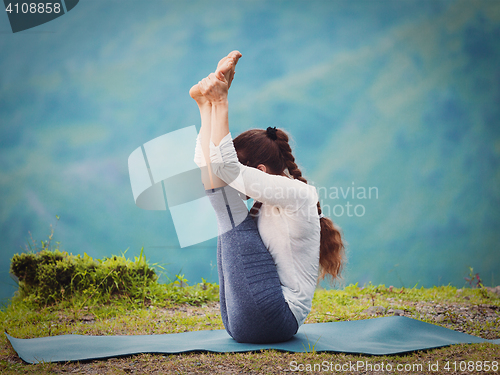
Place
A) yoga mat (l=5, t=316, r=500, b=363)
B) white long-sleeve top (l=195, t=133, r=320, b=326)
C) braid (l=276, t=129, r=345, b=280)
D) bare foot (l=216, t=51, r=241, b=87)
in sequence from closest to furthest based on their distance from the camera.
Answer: white long-sleeve top (l=195, t=133, r=320, b=326)
bare foot (l=216, t=51, r=241, b=87)
yoga mat (l=5, t=316, r=500, b=363)
braid (l=276, t=129, r=345, b=280)

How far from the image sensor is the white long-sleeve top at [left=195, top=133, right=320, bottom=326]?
168cm

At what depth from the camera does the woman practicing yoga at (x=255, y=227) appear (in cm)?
170

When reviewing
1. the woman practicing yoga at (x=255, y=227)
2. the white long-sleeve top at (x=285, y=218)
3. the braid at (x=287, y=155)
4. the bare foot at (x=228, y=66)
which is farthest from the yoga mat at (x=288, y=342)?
the bare foot at (x=228, y=66)

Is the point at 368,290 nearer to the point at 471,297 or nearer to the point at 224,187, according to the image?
the point at 471,297

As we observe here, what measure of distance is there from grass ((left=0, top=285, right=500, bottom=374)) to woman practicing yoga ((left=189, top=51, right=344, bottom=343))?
0.21m

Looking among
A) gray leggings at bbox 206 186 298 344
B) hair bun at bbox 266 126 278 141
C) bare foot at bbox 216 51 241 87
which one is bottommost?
gray leggings at bbox 206 186 298 344

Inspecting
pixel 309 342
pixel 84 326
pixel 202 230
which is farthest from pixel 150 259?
pixel 309 342

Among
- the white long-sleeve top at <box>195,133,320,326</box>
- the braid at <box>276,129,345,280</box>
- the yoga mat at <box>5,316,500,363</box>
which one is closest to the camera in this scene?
the white long-sleeve top at <box>195,133,320,326</box>

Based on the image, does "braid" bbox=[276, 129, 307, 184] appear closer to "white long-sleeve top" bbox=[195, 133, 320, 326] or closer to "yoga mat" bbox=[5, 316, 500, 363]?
"white long-sleeve top" bbox=[195, 133, 320, 326]

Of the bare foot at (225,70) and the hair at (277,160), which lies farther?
the hair at (277,160)

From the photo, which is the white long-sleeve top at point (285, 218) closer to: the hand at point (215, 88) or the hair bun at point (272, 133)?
the hand at point (215, 88)

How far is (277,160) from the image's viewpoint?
2.01 metres

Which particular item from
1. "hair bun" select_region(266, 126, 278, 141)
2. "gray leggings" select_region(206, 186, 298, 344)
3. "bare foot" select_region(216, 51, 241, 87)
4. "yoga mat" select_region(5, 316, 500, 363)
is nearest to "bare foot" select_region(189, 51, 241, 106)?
"bare foot" select_region(216, 51, 241, 87)

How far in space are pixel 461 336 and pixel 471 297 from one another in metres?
1.85
